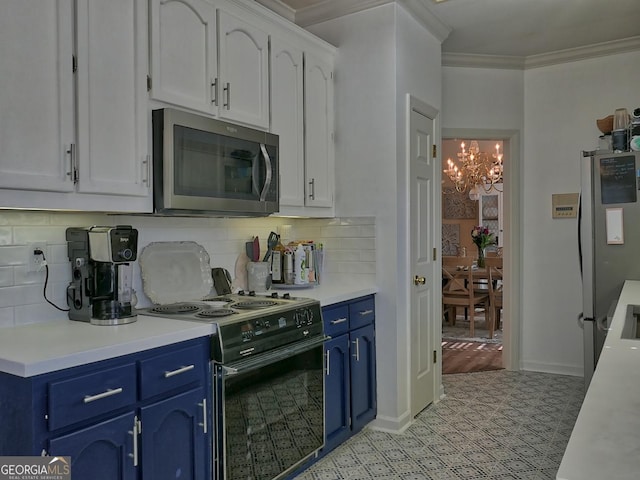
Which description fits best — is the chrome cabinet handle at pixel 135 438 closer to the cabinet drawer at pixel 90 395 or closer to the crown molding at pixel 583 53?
the cabinet drawer at pixel 90 395

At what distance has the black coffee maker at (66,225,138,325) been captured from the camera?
1969 millimetres

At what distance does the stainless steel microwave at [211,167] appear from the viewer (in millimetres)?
2186

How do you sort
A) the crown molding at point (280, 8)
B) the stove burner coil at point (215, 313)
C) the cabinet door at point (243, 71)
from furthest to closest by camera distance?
the crown molding at point (280, 8) → the cabinet door at point (243, 71) → the stove burner coil at point (215, 313)

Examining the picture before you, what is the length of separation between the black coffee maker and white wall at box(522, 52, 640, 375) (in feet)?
11.7

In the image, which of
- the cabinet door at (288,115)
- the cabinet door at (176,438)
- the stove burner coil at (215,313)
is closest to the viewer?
the cabinet door at (176,438)

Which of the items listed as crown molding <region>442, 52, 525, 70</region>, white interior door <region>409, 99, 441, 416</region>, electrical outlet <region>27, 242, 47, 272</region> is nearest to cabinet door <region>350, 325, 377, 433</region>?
white interior door <region>409, 99, 441, 416</region>

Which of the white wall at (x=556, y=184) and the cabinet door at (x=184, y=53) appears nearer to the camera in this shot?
the cabinet door at (x=184, y=53)

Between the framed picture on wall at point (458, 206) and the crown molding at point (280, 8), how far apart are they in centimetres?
567

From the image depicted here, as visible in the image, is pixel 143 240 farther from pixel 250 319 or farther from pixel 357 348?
pixel 357 348

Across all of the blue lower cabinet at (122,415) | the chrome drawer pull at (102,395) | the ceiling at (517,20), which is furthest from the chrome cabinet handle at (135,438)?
the ceiling at (517,20)

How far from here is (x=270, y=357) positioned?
227cm

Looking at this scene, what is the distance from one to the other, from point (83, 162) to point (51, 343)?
0.65m

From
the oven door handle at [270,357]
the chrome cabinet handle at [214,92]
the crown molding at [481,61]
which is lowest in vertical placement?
the oven door handle at [270,357]

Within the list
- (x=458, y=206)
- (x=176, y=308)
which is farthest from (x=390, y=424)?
(x=458, y=206)
